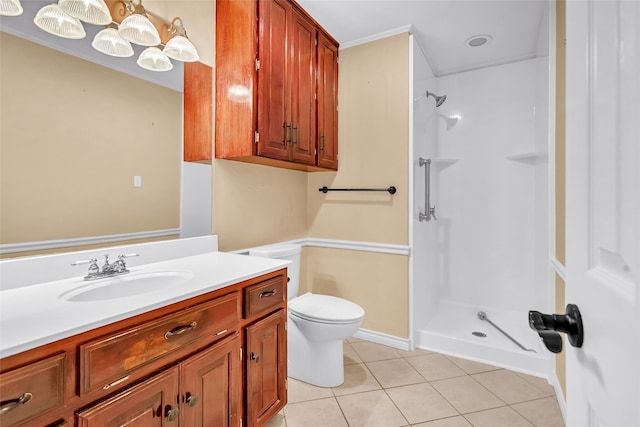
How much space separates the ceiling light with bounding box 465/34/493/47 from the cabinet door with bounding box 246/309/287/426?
2.44 m

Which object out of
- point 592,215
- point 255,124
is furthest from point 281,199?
point 592,215

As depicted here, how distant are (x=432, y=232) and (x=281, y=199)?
1.48 m

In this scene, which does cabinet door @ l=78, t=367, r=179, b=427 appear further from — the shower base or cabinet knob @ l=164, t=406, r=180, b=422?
the shower base

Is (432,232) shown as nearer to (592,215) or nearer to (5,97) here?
(592,215)

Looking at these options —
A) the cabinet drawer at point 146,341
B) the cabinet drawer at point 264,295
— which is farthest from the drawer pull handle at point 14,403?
the cabinet drawer at point 264,295

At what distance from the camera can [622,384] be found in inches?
13.6

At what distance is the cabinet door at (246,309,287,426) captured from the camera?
1.32 metres

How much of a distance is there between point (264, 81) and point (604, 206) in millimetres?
1754

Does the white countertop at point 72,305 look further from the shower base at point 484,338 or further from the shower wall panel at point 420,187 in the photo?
the shower base at point 484,338

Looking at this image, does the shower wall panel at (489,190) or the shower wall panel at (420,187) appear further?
the shower wall panel at (489,190)

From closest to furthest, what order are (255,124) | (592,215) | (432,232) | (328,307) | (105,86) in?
1. (592,215)
2. (105,86)
3. (255,124)
4. (328,307)
5. (432,232)

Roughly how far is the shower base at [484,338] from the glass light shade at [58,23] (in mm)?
2690

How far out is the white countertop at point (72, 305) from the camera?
74 centimetres

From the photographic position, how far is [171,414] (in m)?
1.00
